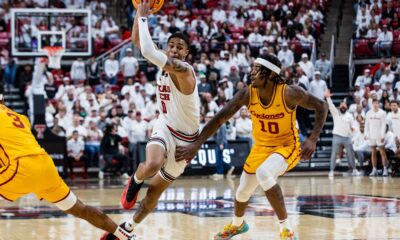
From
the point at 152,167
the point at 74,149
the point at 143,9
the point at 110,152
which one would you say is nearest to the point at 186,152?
the point at 152,167

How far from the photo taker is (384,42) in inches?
1142

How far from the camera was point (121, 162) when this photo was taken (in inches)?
913

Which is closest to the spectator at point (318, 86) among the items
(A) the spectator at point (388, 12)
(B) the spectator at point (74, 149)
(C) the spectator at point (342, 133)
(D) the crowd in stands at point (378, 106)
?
(D) the crowd in stands at point (378, 106)

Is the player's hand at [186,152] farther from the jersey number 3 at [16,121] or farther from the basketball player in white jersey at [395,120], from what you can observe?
the basketball player in white jersey at [395,120]

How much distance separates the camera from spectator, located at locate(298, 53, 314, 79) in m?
27.6

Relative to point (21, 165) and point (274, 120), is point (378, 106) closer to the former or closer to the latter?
point (274, 120)

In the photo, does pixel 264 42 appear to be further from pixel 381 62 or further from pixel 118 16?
pixel 118 16

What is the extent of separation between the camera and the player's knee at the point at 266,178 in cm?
880

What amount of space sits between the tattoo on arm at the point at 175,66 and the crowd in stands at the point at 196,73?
1435 cm

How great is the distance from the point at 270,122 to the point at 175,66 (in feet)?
4.44

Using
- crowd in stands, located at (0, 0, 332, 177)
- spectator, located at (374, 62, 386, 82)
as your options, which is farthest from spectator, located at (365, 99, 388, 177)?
spectator, located at (374, 62, 386, 82)

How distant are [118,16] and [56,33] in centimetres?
818

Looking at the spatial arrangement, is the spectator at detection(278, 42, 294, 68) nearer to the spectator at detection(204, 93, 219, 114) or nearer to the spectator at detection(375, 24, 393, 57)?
the spectator at detection(375, 24, 393, 57)

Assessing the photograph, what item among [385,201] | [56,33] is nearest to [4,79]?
[56,33]
